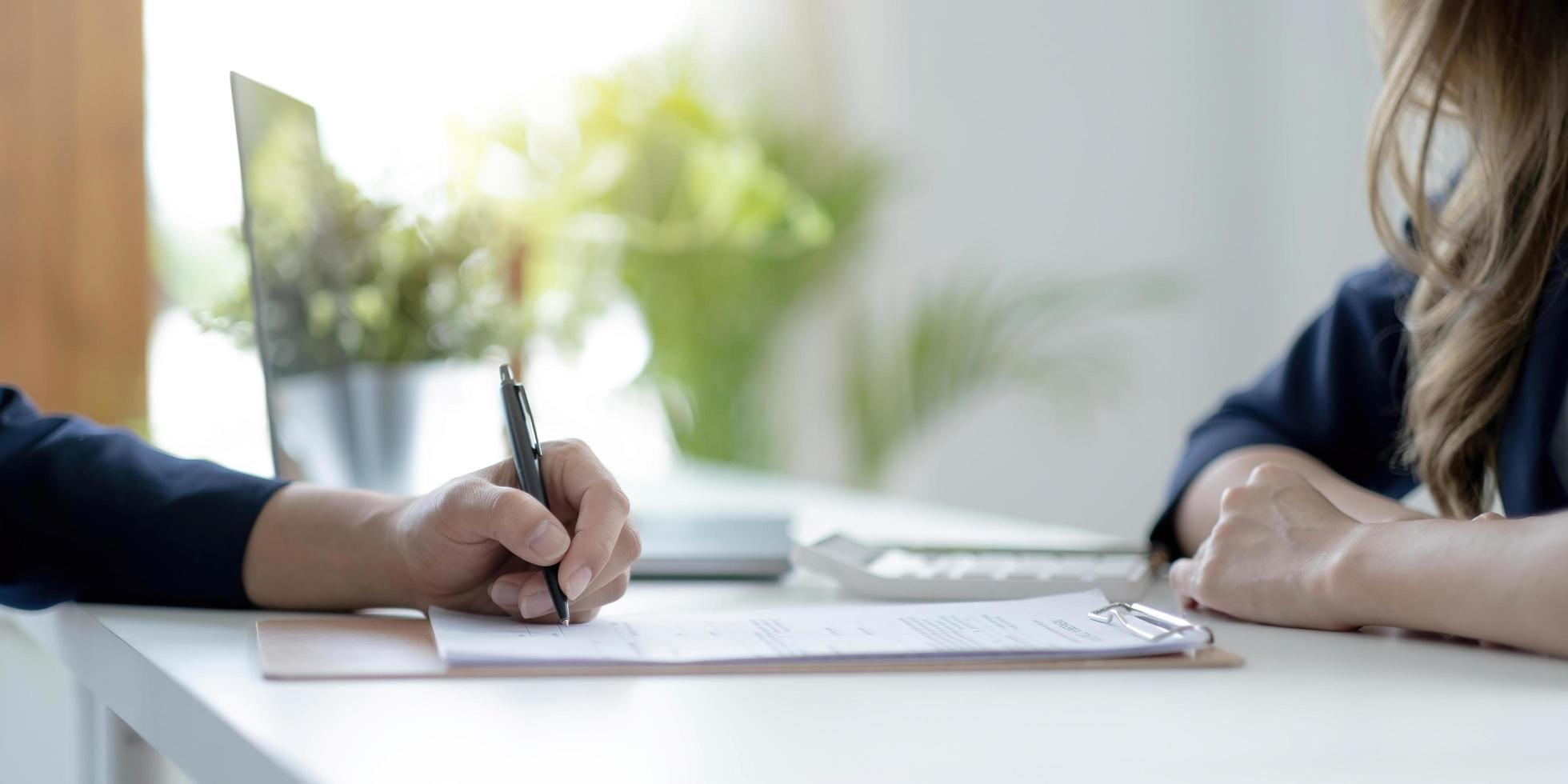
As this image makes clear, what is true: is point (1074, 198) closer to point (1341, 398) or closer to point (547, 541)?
point (1341, 398)

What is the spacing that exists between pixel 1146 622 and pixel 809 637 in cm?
17

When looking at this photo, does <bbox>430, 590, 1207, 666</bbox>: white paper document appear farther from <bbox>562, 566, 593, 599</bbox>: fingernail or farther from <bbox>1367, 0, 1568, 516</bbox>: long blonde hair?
<bbox>1367, 0, 1568, 516</bbox>: long blonde hair

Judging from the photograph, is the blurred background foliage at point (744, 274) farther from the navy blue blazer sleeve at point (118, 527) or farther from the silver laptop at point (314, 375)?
the navy blue blazer sleeve at point (118, 527)

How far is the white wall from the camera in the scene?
3.34m

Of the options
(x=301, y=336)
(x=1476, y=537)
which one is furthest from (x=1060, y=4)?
(x=1476, y=537)

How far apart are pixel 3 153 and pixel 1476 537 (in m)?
1.11

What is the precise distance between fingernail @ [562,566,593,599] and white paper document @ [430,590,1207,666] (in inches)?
0.8

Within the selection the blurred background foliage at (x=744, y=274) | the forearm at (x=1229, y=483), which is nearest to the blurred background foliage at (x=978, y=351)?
the blurred background foliage at (x=744, y=274)

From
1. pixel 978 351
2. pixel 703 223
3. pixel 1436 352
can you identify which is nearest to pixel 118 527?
pixel 1436 352

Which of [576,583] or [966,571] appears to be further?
[966,571]

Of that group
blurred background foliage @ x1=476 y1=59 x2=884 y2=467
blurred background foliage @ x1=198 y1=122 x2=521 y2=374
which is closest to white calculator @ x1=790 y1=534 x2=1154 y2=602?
blurred background foliage @ x1=198 y1=122 x2=521 y2=374

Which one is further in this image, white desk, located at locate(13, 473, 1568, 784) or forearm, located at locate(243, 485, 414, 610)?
forearm, located at locate(243, 485, 414, 610)

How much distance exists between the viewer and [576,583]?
65 centimetres

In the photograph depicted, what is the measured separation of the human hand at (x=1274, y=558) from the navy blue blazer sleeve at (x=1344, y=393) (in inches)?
11.6
